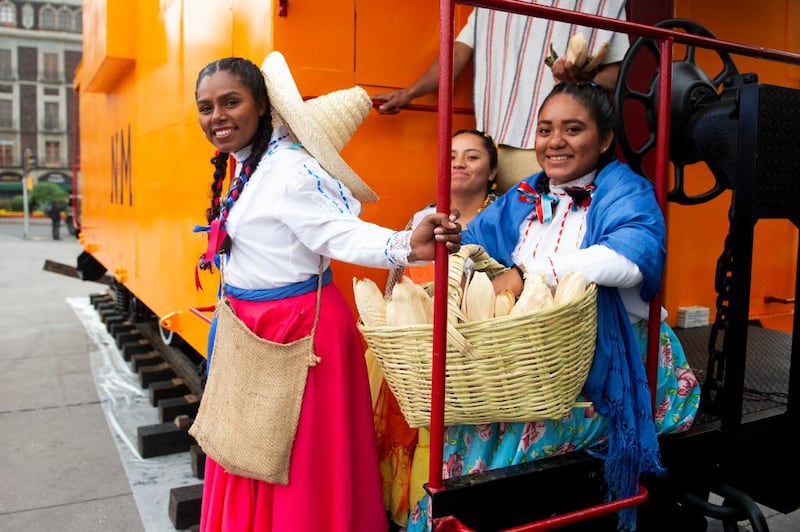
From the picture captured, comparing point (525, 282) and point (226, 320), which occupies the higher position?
point (525, 282)

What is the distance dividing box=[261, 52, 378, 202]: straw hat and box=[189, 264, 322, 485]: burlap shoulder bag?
30cm

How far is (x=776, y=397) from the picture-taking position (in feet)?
8.03

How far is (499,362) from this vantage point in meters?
1.63

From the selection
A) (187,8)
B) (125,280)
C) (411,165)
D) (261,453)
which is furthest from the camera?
(125,280)

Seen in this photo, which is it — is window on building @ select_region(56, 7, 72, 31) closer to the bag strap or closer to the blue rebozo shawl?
the bag strap

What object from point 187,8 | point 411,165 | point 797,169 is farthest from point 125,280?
point 797,169

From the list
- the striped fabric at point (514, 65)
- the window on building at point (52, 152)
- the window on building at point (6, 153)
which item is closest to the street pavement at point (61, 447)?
the striped fabric at point (514, 65)

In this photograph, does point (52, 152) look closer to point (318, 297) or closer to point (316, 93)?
point (316, 93)

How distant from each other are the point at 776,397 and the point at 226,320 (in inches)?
73.4

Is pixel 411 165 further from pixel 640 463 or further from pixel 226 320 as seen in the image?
pixel 640 463

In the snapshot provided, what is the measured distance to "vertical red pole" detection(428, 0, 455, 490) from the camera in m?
1.51

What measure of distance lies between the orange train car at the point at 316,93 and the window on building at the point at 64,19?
50660mm

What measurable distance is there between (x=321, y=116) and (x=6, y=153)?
5414 cm

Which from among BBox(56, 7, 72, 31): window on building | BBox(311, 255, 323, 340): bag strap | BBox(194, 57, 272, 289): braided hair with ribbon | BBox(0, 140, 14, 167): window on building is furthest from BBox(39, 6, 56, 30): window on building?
BBox(311, 255, 323, 340): bag strap
